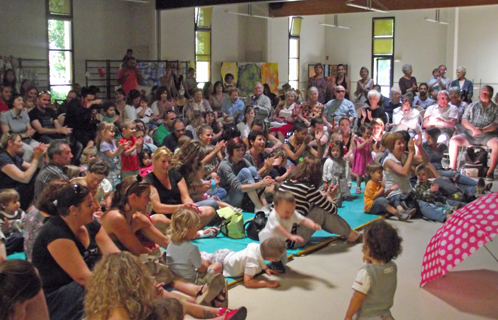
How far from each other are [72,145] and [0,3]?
13.6 feet

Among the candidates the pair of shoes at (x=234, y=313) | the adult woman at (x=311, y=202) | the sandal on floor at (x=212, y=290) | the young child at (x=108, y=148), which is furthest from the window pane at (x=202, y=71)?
the pair of shoes at (x=234, y=313)

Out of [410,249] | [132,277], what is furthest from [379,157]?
[132,277]

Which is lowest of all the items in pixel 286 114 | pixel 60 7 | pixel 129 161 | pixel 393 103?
pixel 129 161

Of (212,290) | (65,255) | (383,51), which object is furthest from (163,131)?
(383,51)

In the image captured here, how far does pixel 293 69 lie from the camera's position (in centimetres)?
1728

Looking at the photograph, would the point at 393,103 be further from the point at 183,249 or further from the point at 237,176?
the point at 183,249

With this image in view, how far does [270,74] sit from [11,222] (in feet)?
36.0

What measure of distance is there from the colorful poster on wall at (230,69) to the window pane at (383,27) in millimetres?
4869

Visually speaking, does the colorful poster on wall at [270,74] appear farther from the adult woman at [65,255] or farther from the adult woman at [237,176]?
the adult woman at [65,255]

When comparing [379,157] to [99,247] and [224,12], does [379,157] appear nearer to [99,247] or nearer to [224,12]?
[99,247]

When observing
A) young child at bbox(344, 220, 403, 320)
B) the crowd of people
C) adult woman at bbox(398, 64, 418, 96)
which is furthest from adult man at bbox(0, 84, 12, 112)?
adult woman at bbox(398, 64, 418, 96)

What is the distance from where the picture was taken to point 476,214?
156 inches

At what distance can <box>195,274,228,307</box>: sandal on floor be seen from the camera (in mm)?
3926

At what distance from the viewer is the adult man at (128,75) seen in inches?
470
